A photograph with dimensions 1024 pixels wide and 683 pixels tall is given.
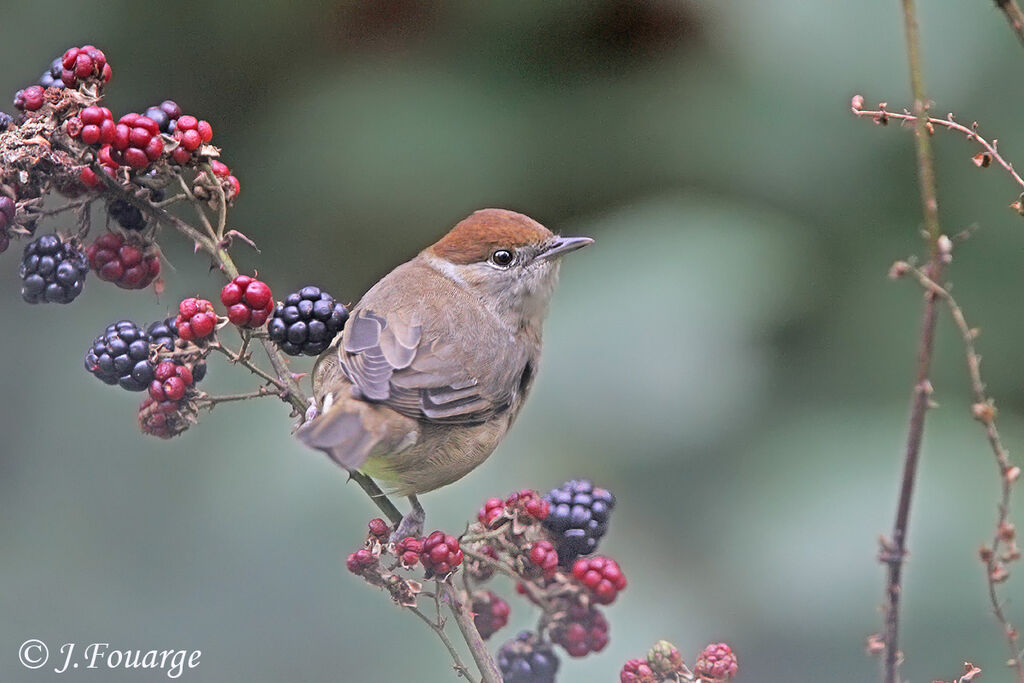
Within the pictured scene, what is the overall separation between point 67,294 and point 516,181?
2.42 m

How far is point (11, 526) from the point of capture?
9.94 ft

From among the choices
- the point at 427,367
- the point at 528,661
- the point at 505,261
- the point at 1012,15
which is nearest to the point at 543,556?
the point at 528,661

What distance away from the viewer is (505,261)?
2234 mm

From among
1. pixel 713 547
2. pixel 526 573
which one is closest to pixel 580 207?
pixel 713 547

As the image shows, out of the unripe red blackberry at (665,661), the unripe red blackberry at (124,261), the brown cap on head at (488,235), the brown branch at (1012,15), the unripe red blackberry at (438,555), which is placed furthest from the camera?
the brown cap on head at (488,235)

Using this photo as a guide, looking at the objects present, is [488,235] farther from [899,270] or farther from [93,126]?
[899,270]

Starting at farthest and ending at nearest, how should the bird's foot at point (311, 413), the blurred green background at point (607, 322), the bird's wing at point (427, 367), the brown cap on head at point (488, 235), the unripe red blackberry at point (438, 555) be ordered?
the blurred green background at point (607, 322), the brown cap on head at point (488, 235), the bird's wing at point (427, 367), the bird's foot at point (311, 413), the unripe red blackberry at point (438, 555)

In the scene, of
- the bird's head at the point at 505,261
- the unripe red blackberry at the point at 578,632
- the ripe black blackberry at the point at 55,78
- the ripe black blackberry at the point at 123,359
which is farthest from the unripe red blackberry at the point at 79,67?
the unripe red blackberry at the point at 578,632

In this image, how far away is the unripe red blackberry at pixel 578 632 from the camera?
70.2 inches

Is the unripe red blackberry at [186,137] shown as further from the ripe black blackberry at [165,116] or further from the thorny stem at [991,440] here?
the thorny stem at [991,440]

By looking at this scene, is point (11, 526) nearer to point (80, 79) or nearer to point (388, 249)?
point (388, 249)

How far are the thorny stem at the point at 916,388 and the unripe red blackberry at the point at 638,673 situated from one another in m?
0.55

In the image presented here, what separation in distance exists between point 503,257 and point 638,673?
2.97 feet

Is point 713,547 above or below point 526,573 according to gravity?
above
